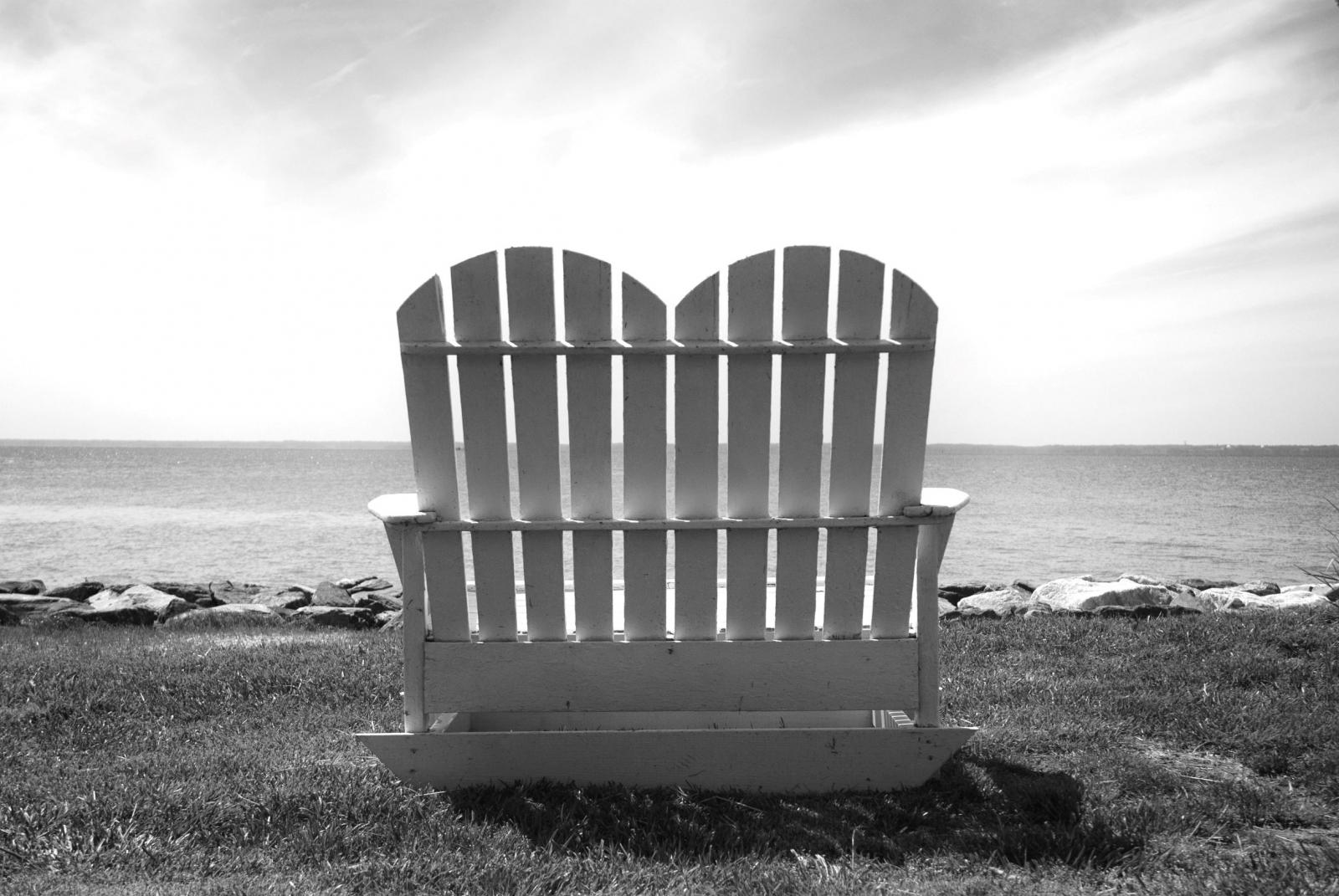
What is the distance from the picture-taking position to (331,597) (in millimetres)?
9844

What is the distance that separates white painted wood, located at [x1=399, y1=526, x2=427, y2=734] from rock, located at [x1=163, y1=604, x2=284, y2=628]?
18.3 feet

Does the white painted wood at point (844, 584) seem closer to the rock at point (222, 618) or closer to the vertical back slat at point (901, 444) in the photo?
the vertical back slat at point (901, 444)

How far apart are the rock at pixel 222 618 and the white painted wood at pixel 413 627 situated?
5.58m

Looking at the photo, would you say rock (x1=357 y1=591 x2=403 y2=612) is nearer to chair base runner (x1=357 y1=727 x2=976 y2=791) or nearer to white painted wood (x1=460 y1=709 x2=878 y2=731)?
white painted wood (x1=460 y1=709 x2=878 y2=731)

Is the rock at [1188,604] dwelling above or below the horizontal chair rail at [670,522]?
below

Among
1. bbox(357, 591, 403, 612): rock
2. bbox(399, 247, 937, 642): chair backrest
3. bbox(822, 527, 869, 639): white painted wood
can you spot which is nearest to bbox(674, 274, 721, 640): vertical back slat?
bbox(399, 247, 937, 642): chair backrest

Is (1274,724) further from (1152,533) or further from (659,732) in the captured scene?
(1152,533)

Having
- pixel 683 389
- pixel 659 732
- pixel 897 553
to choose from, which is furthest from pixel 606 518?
pixel 897 553

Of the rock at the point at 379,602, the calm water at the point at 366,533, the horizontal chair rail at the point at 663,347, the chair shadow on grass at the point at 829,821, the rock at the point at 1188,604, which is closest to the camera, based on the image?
the chair shadow on grass at the point at 829,821

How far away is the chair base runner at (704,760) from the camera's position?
3.37 m

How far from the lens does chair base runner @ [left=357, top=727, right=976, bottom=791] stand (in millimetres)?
3373

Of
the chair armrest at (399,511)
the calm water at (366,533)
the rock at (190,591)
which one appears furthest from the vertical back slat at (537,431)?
the calm water at (366,533)

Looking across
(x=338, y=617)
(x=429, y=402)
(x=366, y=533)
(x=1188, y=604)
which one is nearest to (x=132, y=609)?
(x=338, y=617)

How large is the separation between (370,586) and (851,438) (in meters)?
10.5
